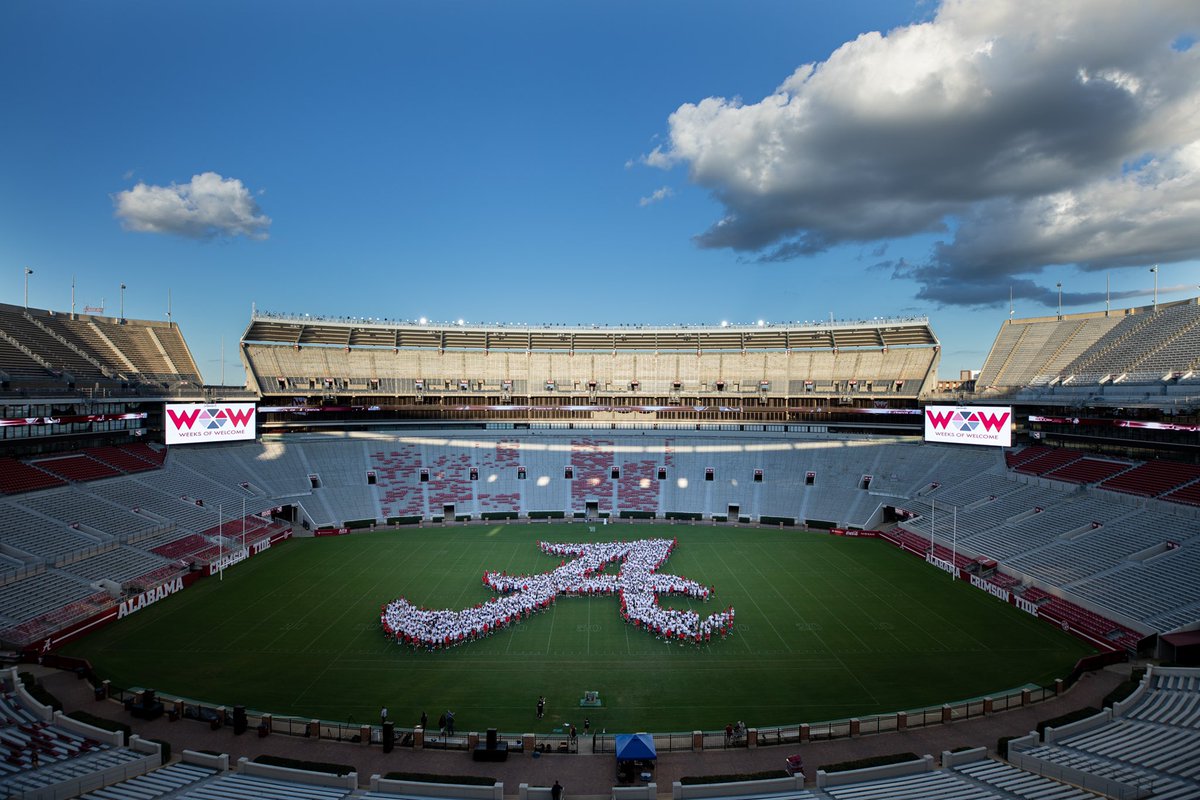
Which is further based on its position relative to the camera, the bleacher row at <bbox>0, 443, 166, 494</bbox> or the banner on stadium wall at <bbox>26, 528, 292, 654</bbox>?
the bleacher row at <bbox>0, 443, 166, 494</bbox>

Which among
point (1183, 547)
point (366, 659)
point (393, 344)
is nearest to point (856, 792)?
point (366, 659)

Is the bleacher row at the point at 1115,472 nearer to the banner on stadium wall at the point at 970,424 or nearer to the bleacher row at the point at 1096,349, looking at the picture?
the banner on stadium wall at the point at 970,424

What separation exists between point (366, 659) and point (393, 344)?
1834 inches

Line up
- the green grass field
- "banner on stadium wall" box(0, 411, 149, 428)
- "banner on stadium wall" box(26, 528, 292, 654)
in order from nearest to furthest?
the green grass field
"banner on stadium wall" box(26, 528, 292, 654)
"banner on stadium wall" box(0, 411, 149, 428)

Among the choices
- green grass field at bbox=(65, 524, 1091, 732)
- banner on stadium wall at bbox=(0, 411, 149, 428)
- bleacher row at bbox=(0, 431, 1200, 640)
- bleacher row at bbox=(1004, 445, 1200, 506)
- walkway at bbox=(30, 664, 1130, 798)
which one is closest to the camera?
walkway at bbox=(30, 664, 1130, 798)

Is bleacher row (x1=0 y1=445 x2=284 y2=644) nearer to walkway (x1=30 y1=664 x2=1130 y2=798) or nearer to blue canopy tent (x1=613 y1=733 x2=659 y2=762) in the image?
walkway (x1=30 y1=664 x2=1130 y2=798)

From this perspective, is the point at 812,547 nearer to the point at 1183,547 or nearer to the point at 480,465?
the point at 1183,547

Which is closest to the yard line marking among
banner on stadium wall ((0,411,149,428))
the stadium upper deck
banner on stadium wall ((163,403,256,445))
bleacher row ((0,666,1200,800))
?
bleacher row ((0,666,1200,800))

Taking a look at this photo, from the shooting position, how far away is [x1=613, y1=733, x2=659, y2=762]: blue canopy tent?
16.0 m

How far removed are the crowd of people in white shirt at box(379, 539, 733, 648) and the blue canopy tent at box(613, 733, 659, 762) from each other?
10.1 metres

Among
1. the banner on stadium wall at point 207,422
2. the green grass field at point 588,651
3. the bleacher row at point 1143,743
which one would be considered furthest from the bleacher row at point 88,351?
the bleacher row at point 1143,743

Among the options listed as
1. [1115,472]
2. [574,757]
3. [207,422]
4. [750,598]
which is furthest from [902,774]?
[207,422]

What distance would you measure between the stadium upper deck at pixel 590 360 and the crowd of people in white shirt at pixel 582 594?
1205 inches

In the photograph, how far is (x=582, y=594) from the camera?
3228 centimetres
